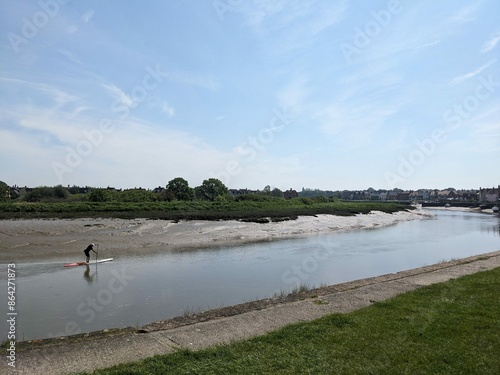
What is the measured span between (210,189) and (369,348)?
85558mm

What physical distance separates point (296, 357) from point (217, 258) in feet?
51.9

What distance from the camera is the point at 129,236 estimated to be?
28625 millimetres

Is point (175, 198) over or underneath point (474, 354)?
over

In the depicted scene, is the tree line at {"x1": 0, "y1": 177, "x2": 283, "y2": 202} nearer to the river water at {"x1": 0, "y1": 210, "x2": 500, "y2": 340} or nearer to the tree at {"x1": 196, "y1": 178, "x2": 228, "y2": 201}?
the tree at {"x1": 196, "y1": 178, "x2": 228, "y2": 201}

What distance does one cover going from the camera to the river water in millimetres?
10328

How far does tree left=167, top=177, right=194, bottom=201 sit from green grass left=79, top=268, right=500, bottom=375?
7569 centimetres

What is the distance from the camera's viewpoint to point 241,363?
18.1 ft

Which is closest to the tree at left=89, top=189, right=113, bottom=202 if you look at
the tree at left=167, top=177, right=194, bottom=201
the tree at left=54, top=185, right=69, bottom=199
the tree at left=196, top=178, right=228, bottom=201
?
the tree at left=54, top=185, right=69, bottom=199

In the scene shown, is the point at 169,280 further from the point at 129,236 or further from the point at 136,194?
the point at 136,194

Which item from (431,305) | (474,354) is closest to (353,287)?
(431,305)

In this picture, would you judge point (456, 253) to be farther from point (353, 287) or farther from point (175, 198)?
point (175, 198)

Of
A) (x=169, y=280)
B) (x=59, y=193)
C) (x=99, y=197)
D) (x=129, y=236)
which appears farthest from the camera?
(x=59, y=193)

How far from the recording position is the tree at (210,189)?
90.4 meters

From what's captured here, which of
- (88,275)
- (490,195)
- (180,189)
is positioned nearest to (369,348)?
(88,275)
